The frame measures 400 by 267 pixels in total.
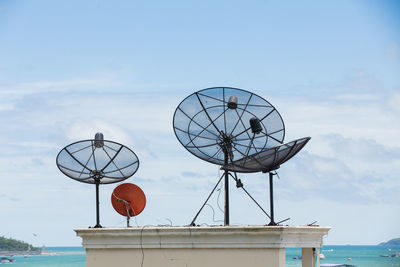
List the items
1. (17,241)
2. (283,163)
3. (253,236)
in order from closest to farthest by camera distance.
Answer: (253,236) → (283,163) → (17,241)

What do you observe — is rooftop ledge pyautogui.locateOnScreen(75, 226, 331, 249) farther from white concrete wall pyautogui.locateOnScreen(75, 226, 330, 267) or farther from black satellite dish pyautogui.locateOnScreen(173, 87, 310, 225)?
black satellite dish pyautogui.locateOnScreen(173, 87, 310, 225)

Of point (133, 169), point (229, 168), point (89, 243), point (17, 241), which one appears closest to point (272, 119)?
point (229, 168)

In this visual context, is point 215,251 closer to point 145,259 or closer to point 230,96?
point 145,259

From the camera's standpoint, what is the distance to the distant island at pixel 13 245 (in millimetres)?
157375

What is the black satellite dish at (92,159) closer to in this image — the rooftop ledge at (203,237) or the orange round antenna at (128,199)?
the orange round antenna at (128,199)

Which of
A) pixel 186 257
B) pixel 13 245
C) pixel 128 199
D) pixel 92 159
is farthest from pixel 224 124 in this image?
pixel 13 245

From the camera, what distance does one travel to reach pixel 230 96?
15.3m

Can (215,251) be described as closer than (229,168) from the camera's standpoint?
Yes

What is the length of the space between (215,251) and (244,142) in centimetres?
303

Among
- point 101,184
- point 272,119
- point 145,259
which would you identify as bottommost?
point 145,259

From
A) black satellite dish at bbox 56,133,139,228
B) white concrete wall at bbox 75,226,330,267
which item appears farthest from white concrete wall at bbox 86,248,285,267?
black satellite dish at bbox 56,133,139,228

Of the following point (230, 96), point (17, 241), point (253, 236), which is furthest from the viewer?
point (17, 241)

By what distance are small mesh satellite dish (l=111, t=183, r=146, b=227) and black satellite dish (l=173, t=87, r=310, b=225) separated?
142cm

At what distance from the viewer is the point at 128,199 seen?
14992 millimetres
